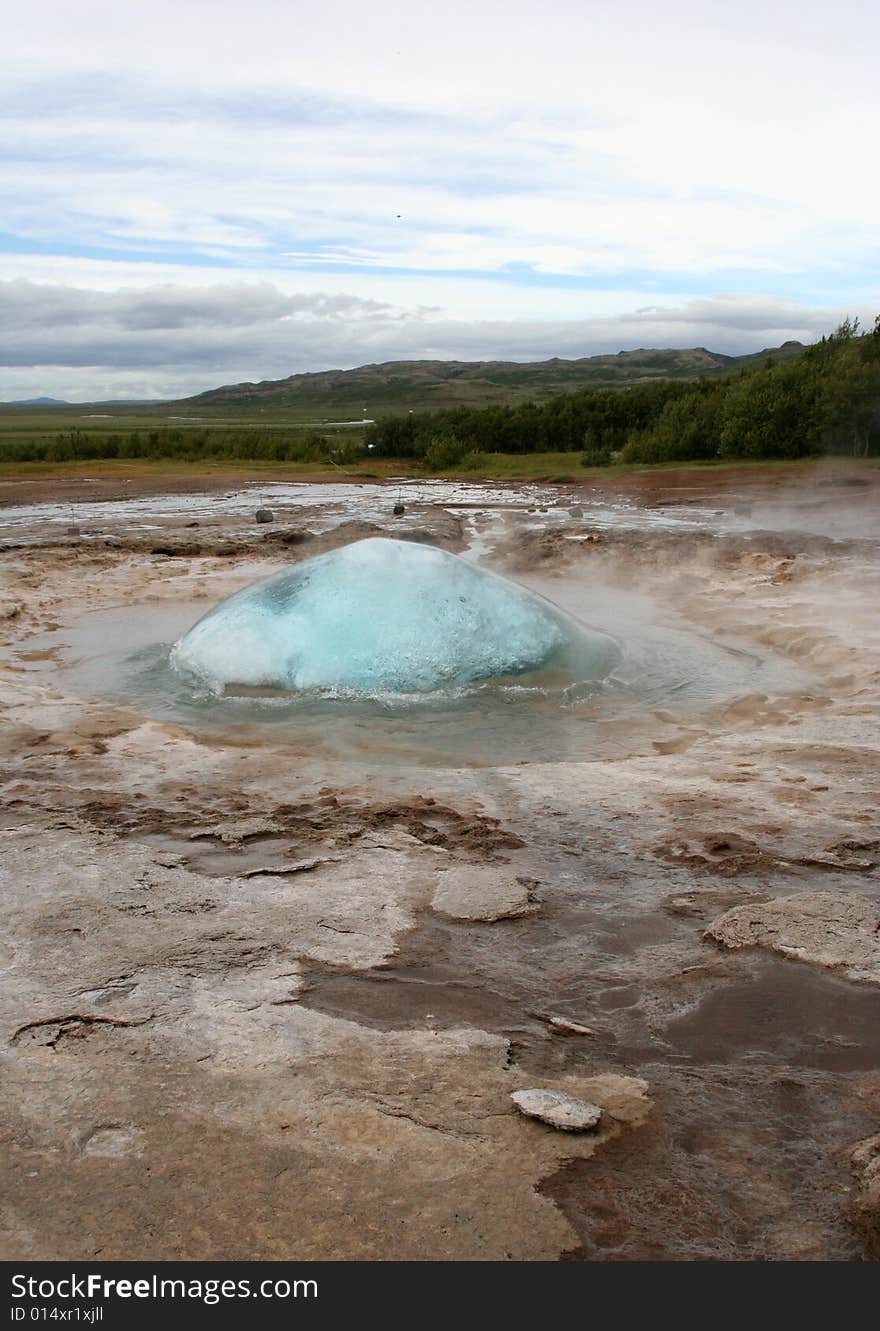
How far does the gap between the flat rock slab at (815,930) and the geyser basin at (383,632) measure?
10.1ft

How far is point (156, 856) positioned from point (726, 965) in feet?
6.73

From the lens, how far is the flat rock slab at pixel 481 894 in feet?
11.3

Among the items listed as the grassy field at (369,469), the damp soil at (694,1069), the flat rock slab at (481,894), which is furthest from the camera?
the grassy field at (369,469)

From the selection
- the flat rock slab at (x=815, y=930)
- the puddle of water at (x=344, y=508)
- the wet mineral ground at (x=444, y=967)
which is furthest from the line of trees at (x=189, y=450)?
the flat rock slab at (x=815, y=930)

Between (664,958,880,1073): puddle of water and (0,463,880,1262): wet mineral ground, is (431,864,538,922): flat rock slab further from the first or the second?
(664,958,880,1073): puddle of water

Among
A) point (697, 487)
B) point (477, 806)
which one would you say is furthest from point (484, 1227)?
point (697, 487)

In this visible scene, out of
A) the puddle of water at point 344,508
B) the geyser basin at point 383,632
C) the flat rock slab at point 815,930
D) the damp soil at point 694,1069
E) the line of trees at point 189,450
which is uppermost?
the line of trees at point 189,450

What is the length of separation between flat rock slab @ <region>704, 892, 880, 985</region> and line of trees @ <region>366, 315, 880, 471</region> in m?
24.5

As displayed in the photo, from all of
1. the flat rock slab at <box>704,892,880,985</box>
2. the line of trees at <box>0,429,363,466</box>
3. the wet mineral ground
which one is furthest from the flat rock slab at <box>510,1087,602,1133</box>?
the line of trees at <box>0,429,363,466</box>

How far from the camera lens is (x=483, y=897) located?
140 inches

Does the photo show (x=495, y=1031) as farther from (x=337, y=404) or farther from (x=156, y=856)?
(x=337, y=404)

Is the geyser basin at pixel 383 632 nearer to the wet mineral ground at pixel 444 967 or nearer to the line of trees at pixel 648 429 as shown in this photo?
the wet mineral ground at pixel 444 967

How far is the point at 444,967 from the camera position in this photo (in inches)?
121

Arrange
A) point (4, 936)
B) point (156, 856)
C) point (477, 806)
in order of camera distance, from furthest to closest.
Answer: point (477, 806), point (156, 856), point (4, 936)
